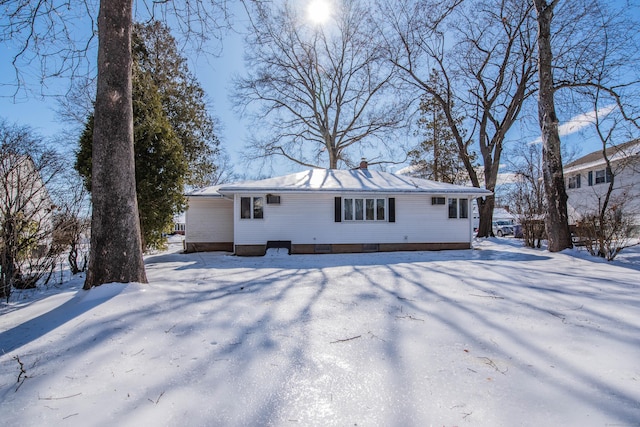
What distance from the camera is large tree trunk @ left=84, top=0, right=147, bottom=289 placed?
4109 millimetres

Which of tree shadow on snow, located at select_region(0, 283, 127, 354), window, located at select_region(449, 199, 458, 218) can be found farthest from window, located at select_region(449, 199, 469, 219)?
tree shadow on snow, located at select_region(0, 283, 127, 354)

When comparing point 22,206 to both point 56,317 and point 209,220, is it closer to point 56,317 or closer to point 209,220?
point 56,317

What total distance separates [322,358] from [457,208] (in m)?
11.2

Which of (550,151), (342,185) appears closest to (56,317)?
(342,185)

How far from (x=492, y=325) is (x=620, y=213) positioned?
7478mm

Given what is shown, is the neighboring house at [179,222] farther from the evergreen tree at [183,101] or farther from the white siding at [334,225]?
the white siding at [334,225]

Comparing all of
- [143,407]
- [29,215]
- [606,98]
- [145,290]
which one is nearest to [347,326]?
[143,407]

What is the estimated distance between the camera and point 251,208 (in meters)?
11.1

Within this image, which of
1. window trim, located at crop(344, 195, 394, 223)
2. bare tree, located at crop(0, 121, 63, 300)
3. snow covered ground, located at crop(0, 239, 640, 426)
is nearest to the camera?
snow covered ground, located at crop(0, 239, 640, 426)

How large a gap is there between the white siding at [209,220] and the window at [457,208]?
9303 millimetres

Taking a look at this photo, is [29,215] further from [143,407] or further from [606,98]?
[606,98]

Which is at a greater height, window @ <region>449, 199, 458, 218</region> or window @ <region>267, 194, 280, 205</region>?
window @ <region>267, 194, 280, 205</region>

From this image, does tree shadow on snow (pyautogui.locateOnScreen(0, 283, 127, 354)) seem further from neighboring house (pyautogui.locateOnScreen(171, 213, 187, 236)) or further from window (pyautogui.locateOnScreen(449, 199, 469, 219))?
window (pyautogui.locateOnScreen(449, 199, 469, 219))

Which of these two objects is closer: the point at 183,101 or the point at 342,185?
the point at 342,185
